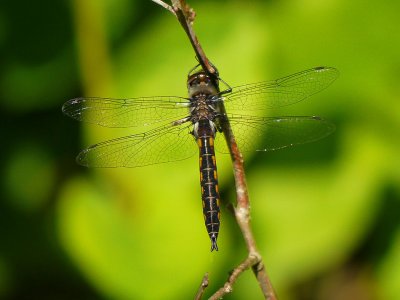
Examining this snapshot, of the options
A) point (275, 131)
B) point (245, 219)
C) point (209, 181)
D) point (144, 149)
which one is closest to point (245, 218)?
point (245, 219)

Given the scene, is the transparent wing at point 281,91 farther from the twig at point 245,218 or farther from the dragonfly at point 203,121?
the twig at point 245,218

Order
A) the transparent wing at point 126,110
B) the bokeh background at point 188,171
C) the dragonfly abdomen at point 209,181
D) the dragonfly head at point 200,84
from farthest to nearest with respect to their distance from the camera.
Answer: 1. the bokeh background at point 188,171
2. the transparent wing at point 126,110
3. the dragonfly head at point 200,84
4. the dragonfly abdomen at point 209,181

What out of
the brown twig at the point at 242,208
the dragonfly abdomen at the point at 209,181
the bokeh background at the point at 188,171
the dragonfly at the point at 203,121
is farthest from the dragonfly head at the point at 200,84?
the bokeh background at the point at 188,171

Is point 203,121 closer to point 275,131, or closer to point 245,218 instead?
point 275,131

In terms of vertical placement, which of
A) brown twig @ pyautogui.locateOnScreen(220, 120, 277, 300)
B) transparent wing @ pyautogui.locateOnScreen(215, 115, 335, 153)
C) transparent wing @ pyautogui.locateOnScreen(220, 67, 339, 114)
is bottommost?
brown twig @ pyautogui.locateOnScreen(220, 120, 277, 300)

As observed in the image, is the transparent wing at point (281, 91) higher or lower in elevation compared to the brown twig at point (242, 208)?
higher

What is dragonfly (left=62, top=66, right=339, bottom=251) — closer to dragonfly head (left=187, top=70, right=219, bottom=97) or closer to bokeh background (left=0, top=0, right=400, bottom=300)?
dragonfly head (left=187, top=70, right=219, bottom=97)

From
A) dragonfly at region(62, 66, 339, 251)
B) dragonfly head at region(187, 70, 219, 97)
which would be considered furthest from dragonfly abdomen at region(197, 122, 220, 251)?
dragonfly head at region(187, 70, 219, 97)

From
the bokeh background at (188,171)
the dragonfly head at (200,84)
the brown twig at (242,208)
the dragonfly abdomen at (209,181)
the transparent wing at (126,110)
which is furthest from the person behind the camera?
the bokeh background at (188,171)
